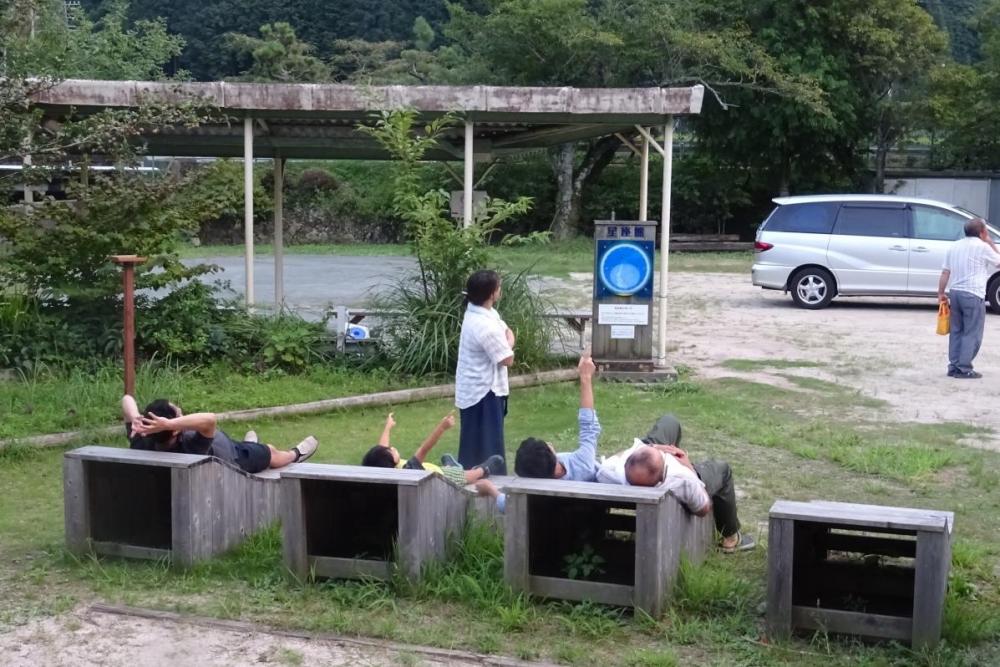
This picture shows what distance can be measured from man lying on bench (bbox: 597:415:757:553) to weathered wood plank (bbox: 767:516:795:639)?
555 mm

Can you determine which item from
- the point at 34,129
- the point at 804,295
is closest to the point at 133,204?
the point at 34,129

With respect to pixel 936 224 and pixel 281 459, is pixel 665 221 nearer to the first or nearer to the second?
pixel 281 459

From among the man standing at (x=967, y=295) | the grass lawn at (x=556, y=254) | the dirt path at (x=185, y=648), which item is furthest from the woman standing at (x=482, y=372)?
the grass lawn at (x=556, y=254)

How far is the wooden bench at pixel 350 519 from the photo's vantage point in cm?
532

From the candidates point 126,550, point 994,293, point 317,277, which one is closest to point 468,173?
point 126,550

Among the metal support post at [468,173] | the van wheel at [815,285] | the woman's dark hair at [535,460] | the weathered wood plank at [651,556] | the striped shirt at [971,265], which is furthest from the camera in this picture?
the van wheel at [815,285]

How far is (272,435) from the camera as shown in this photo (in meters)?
9.12

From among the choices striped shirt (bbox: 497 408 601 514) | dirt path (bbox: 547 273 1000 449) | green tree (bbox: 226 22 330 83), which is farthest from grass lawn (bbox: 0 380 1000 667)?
green tree (bbox: 226 22 330 83)

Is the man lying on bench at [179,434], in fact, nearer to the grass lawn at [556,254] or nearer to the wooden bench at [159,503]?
the wooden bench at [159,503]

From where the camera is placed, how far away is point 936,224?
17.4 m

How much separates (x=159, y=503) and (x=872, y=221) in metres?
13.8

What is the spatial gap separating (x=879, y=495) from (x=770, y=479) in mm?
722

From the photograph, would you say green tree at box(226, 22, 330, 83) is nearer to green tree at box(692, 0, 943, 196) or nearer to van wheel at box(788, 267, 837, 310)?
A: green tree at box(692, 0, 943, 196)

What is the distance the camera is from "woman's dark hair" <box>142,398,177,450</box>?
19.3ft
